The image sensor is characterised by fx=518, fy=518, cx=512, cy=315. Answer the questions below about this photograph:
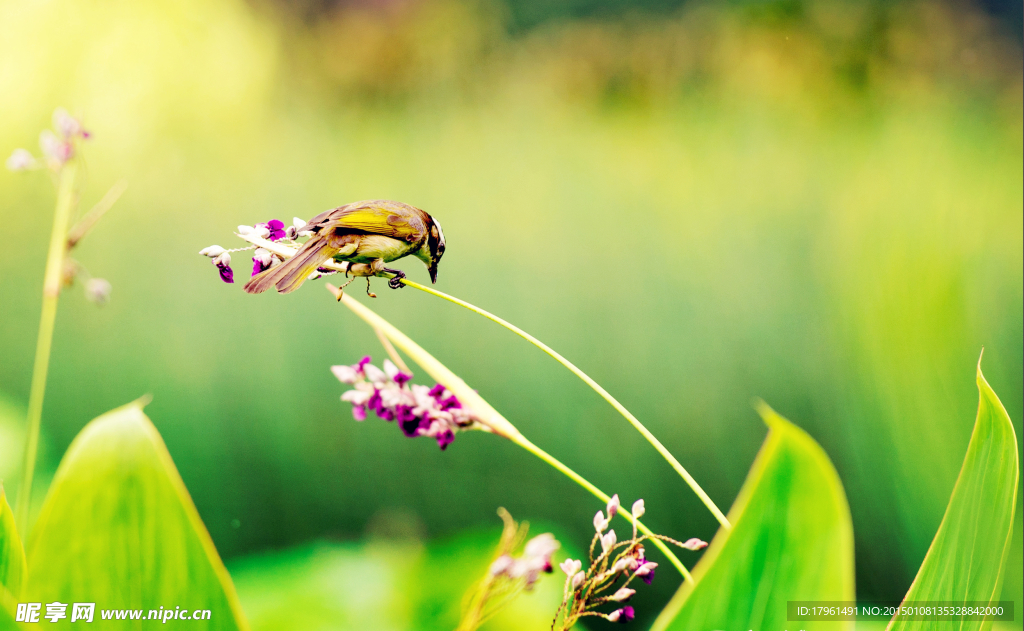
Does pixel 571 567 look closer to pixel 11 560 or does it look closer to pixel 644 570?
pixel 644 570

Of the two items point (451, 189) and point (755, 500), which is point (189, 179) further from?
point (755, 500)

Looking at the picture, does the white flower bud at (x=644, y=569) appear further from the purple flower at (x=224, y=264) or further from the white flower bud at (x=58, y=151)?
the white flower bud at (x=58, y=151)

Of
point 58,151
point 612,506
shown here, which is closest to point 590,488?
point 612,506

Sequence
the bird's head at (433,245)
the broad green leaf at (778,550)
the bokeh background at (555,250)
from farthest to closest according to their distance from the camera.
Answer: the bokeh background at (555,250) < the bird's head at (433,245) < the broad green leaf at (778,550)

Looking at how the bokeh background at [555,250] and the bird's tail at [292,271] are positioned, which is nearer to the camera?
the bird's tail at [292,271]

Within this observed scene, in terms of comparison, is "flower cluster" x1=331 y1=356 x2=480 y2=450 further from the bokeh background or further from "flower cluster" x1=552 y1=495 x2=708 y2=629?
the bokeh background

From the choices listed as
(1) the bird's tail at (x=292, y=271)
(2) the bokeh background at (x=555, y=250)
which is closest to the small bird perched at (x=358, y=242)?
(1) the bird's tail at (x=292, y=271)

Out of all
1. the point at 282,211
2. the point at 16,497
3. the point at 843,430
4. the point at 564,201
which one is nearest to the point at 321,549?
the point at 16,497

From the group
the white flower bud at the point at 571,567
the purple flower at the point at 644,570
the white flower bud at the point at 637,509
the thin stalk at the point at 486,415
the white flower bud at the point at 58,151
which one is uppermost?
the white flower bud at the point at 58,151
